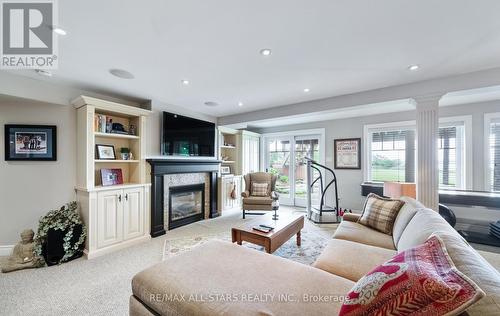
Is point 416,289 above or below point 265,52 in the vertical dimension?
below

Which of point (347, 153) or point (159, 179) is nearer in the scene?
point (159, 179)

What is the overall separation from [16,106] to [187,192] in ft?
9.12

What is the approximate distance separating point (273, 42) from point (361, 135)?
3740 mm

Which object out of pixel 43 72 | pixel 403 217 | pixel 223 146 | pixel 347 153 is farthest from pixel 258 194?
pixel 43 72

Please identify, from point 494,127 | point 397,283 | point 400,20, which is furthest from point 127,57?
point 494,127

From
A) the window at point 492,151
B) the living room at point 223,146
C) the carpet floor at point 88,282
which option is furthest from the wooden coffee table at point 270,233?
the window at point 492,151

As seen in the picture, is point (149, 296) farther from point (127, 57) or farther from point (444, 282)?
point (127, 57)

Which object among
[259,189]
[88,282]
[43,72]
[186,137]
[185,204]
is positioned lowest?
[88,282]

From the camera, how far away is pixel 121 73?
103 inches

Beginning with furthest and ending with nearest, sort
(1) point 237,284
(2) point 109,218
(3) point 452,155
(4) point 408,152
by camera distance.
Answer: (4) point 408,152, (3) point 452,155, (2) point 109,218, (1) point 237,284

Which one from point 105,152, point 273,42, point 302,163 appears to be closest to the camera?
point 273,42

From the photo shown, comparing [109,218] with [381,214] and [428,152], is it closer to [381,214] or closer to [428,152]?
[381,214]

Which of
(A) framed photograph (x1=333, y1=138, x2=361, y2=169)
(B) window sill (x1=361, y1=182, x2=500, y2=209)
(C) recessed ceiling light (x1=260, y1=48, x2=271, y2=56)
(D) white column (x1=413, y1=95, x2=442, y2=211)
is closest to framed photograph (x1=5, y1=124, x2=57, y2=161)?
(C) recessed ceiling light (x1=260, y1=48, x2=271, y2=56)

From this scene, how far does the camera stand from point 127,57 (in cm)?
220
